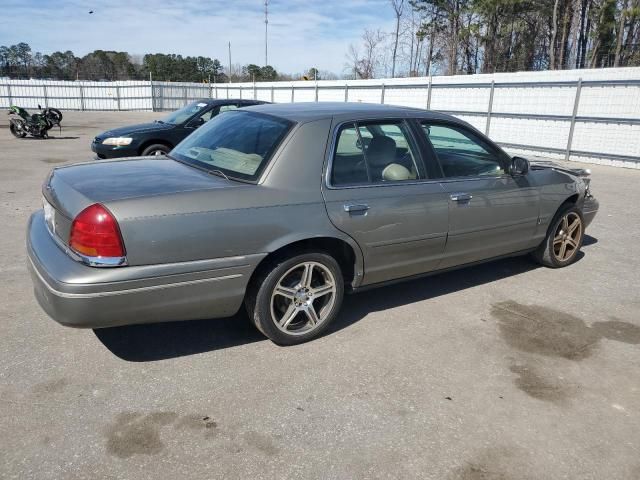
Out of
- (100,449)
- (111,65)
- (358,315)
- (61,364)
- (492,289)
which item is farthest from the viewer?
(111,65)

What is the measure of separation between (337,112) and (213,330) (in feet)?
6.04

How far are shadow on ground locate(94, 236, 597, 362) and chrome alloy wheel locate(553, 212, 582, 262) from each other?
3.74 ft

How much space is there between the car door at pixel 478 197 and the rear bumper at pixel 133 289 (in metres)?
1.81

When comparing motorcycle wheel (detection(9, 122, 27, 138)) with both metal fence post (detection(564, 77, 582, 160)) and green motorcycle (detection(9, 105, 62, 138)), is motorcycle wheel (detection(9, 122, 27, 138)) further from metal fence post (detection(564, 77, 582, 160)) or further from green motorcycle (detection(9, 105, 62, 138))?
metal fence post (detection(564, 77, 582, 160))

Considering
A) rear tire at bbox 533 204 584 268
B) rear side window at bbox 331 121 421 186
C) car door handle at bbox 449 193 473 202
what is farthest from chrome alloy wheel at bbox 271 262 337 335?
rear tire at bbox 533 204 584 268

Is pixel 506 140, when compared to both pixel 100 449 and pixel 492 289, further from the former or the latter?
pixel 100 449

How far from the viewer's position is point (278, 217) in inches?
128

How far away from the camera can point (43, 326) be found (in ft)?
12.2

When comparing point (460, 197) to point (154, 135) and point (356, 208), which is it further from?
point (154, 135)

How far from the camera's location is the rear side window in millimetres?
3639

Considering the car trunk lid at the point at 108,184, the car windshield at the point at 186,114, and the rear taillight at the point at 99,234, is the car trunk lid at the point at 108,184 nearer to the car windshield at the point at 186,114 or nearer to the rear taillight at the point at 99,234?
the rear taillight at the point at 99,234

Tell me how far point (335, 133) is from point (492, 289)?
2224 millimetres

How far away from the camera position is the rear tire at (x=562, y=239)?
5.18m

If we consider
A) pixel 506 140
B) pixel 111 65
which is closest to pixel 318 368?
pixel 506 140
